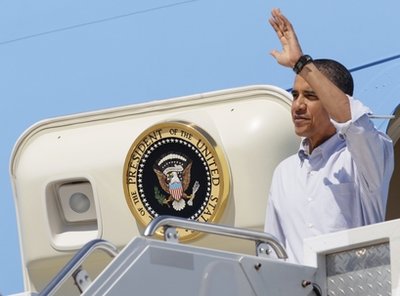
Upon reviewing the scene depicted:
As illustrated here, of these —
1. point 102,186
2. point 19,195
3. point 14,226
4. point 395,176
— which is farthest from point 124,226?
point 395,176

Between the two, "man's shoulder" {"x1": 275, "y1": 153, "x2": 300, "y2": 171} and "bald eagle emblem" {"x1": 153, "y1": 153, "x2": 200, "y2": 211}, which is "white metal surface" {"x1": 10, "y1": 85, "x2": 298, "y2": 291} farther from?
"man's shoulder" {"x1": 275, "y1": 153, "x2": 300, "y2": 171}

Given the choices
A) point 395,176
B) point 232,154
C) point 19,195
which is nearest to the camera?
point 232,154

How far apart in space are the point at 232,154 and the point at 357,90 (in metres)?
Result: 0.60

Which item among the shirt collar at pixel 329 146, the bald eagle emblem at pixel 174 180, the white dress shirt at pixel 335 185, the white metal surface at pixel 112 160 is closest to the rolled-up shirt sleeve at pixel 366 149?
the white dress shirt at pixel 335 185

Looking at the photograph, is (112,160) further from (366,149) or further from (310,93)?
(366,149)

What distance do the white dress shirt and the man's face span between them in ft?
0.13

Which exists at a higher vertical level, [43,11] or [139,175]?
[43,11]

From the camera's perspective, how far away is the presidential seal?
4.83 meters

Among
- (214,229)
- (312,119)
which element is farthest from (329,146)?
(214,229)

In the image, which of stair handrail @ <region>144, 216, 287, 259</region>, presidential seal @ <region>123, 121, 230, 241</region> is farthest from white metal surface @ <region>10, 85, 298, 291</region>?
stair handrail @ <region>144, 216, 287, 259</region>

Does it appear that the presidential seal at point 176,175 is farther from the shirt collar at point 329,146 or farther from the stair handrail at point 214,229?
the stair handrail at point 214,229

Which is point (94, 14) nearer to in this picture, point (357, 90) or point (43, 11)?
point (43, 11)

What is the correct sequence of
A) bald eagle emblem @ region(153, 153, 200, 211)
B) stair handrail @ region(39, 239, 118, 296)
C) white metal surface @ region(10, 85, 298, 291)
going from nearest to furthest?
stair handrail @ region(39, 239, 118, 296) < white metal surface @ region(10, 85, 298, 291) < bald eagle emblem @ region(153, 153, 200, 211)

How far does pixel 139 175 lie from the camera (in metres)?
4.99
